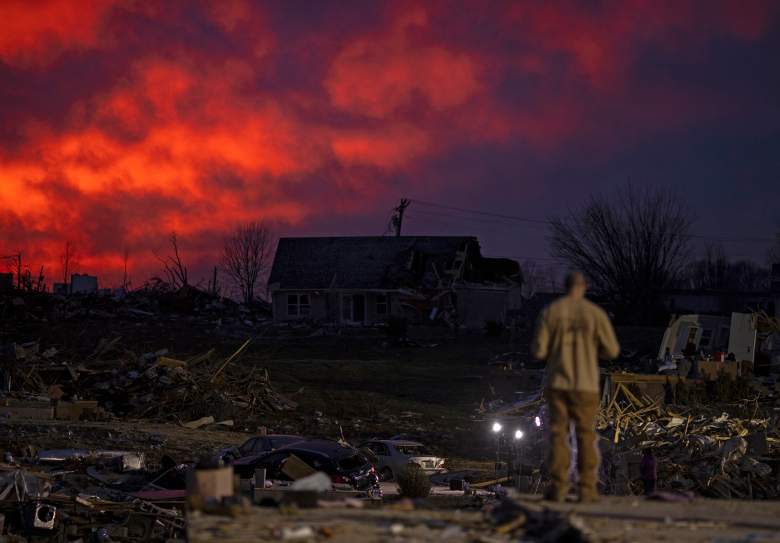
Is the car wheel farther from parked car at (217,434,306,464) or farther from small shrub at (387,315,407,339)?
small shrub at (387,315,407,339)

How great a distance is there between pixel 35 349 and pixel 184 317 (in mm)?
24483

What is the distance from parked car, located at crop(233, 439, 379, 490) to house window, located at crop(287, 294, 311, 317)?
140ft

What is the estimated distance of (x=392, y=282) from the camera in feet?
209

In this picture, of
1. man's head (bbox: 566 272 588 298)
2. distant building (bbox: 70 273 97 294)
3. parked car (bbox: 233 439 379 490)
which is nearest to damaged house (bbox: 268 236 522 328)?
distant building (bbox: 70 273 97 294)

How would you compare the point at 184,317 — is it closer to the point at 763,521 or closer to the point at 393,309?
the point at 393,309

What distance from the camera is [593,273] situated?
6375 cm

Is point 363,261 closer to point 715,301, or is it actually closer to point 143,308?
point 143,308

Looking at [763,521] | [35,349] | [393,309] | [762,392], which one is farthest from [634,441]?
[393,309]

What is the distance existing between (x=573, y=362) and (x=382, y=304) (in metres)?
54.1

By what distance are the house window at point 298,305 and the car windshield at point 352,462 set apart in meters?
43.2

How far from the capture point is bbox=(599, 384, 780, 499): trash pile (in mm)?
21156

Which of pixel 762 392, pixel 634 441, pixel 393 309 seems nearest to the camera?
pixel 634 441

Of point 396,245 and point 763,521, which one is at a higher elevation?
point 396,245

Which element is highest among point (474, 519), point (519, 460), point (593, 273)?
point (593, 273)
